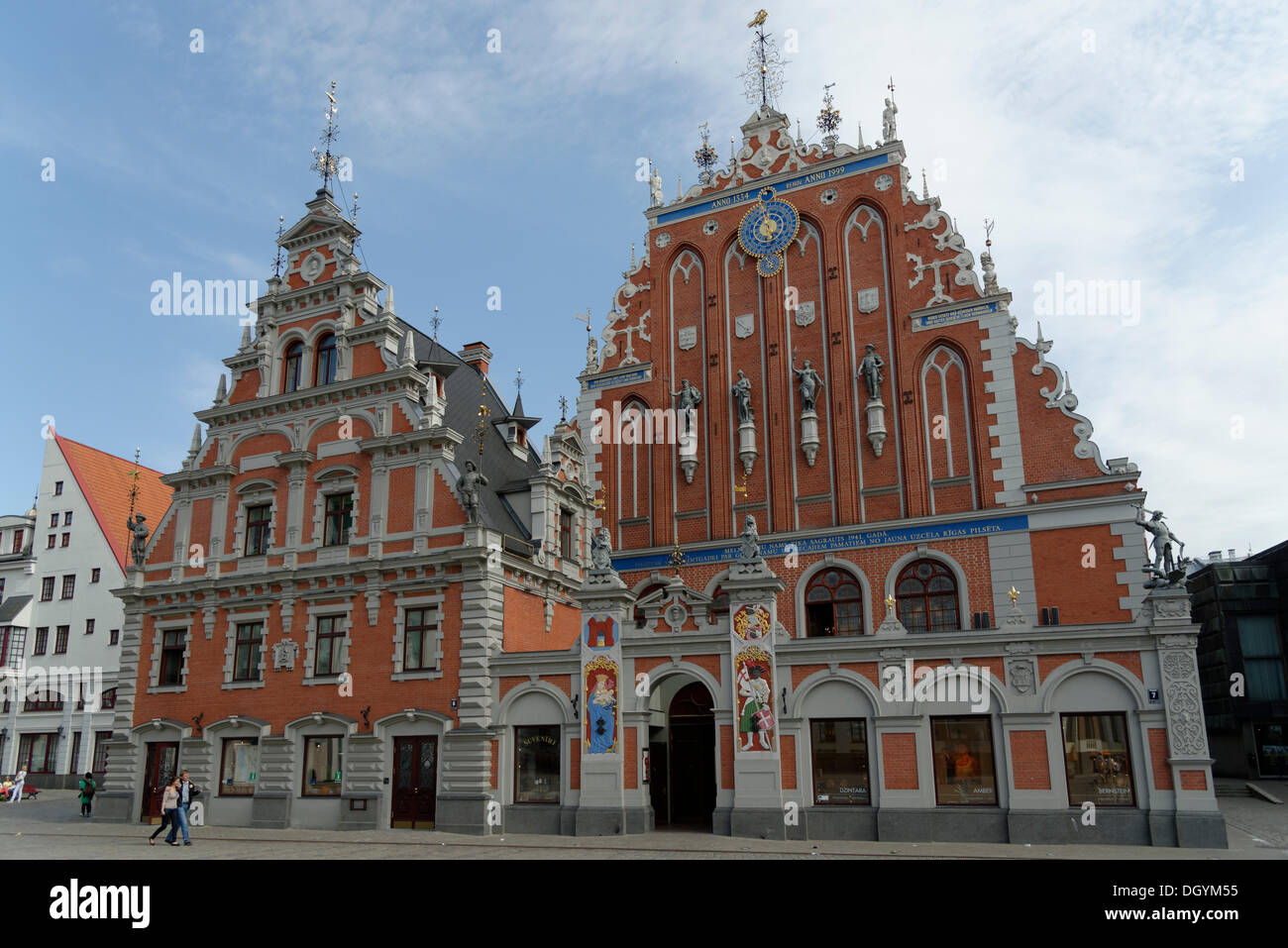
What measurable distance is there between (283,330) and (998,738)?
25.4 metres

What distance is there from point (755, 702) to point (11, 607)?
44.9m

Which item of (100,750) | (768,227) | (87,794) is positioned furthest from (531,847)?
(100,750)

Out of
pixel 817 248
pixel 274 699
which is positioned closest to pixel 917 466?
pixel 817 248

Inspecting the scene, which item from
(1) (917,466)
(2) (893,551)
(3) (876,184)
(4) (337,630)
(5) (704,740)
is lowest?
(5) (704,740)

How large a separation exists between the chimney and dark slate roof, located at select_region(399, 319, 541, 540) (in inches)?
50.3

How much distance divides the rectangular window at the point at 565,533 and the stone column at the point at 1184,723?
55.5ft

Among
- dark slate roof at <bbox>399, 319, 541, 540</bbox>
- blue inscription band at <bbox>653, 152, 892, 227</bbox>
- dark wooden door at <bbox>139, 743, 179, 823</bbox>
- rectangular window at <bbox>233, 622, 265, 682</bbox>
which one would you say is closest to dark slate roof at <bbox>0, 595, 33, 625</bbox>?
dark wooden door at <bbox>139, 743, 179, 823</bbox>

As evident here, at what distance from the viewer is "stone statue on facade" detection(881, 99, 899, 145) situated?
3012 cm

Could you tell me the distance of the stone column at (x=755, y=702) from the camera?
22281mm

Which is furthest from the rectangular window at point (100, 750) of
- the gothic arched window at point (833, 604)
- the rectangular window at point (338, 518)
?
the gothic arched window at point (833, 604)

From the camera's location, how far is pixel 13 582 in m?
50.9

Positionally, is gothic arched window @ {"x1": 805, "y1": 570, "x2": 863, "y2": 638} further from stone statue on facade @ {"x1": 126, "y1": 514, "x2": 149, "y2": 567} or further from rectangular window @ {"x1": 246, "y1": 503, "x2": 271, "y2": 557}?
stone statue on facade @ {"x1": 126, "y1": 514, "x2": 149, "y2": 567}

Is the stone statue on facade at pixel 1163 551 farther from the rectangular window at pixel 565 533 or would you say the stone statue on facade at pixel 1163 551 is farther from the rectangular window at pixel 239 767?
the rectangular window at pixel 239 767

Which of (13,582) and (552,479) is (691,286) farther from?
(13,582)
